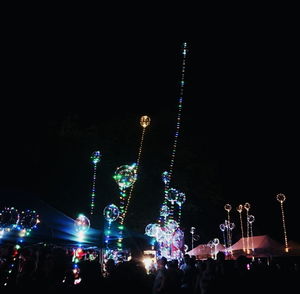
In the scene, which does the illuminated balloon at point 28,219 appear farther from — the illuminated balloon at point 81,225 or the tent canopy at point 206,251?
the tent canopy at point 206,251

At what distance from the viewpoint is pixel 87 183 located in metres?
17.3

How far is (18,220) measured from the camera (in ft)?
27.0

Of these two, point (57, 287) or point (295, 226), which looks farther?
point (295, 226)

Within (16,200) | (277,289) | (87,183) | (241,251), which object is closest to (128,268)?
(277,289)

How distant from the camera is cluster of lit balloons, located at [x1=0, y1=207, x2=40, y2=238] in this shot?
315 inches

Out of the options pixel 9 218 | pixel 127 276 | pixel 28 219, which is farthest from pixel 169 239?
pixel 127 276

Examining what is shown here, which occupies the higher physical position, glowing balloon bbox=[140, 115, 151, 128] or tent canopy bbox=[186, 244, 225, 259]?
glowing balloon bbox=[140, 115, 151, 128]

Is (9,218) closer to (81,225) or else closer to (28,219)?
(28,219)

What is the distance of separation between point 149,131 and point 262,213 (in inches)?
732

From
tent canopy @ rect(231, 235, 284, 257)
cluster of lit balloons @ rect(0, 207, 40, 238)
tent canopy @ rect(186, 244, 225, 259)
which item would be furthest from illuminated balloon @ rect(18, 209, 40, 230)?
tent canopy @ rect(186, 244, 225, 259)

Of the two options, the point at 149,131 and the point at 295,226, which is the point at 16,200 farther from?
the point at 295,226

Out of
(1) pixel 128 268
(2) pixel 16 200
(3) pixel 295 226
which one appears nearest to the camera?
(1) pixel 128 268

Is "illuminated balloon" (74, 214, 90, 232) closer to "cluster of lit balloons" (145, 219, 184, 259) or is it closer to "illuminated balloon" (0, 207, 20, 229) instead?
"illuminated balloon" (0, 207, 20, 229)

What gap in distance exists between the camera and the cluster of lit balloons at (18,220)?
801cm
